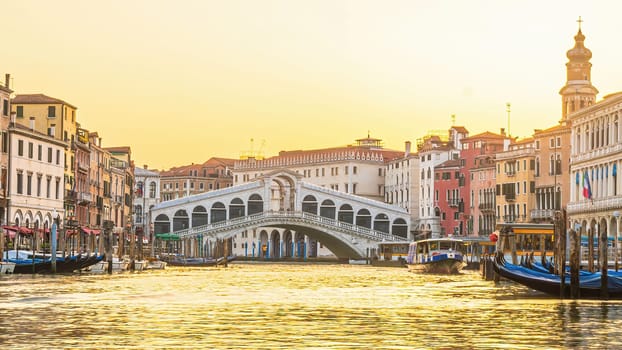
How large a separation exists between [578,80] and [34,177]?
3215 centimetres

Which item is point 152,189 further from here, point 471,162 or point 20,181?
point 20,181

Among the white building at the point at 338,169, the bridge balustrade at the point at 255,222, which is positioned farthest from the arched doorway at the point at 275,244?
the bridge balustrade at the point at 255,222

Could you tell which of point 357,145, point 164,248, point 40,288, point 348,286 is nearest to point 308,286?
point 348,286

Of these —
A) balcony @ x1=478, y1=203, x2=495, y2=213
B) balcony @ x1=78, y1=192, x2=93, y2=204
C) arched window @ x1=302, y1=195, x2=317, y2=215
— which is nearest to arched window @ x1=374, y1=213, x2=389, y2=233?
arched window @ x1=302, y1=195, x2=317, y2=215

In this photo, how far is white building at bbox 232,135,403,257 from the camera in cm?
10238

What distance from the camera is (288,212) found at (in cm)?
7838

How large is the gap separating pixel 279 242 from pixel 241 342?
8302cm

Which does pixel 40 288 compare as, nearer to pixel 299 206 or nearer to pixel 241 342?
pixel 241 342

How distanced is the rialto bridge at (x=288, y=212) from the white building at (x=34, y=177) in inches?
844

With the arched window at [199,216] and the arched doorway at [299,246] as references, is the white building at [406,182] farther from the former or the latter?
the arched window at [199,216]

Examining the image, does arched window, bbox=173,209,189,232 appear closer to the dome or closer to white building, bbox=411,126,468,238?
white building, bbox=411,126,468,238

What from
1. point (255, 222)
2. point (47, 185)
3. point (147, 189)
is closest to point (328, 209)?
point (255, 222)

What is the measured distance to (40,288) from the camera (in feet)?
103

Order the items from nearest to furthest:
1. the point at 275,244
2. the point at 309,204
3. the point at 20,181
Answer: the point at 20,181 < the point at 309,204 < the point at 275,244
